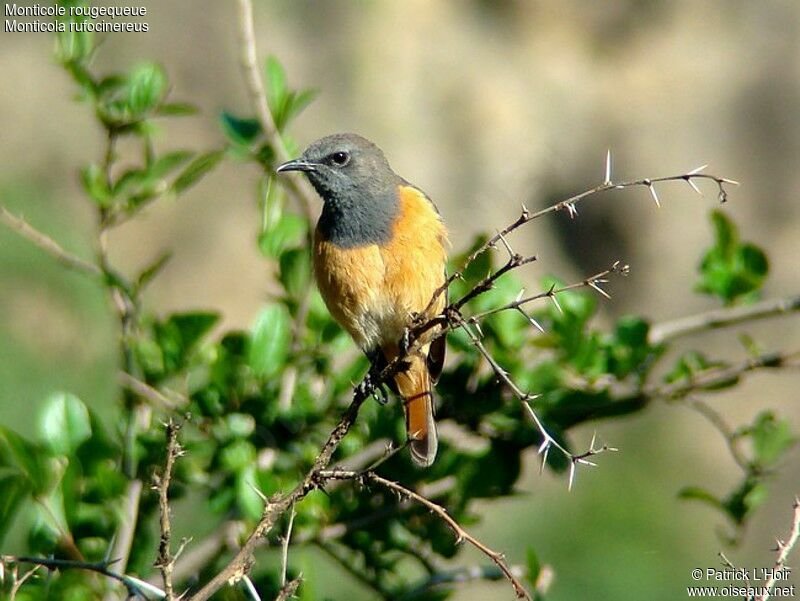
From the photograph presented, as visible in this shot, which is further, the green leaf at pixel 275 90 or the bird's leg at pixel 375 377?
the green leaf at pixel 275 90

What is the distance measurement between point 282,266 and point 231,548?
0.87 meters

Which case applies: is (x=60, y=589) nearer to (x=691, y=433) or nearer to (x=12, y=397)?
(x=12, y=397)

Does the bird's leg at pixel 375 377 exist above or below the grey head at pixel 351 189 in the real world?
below

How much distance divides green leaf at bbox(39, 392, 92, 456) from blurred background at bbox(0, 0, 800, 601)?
557 centimetres

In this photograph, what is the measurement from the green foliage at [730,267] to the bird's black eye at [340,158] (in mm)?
1340

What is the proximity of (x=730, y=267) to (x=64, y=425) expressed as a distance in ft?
7.06

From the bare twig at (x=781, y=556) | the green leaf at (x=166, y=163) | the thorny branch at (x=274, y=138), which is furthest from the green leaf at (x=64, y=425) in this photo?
the bare twig at (x=781, y=556)

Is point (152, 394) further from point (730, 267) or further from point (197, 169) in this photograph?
point (730, 267)

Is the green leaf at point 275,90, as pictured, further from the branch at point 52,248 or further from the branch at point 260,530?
the branch at point 260,530

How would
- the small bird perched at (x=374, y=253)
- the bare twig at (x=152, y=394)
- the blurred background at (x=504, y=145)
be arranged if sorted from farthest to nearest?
the blurred background at (x=504, y=145)
the small bird perched at (x=374, y=253)
the bare twig at (x=152, y=394)

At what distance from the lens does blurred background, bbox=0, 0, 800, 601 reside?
9141 millimetres

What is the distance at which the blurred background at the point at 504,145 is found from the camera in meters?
9.14

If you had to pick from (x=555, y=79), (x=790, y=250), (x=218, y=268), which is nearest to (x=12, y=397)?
(x=218, y=268)

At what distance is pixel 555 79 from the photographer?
34.2 feet
